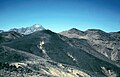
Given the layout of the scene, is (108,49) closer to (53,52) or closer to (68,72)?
(53,52)

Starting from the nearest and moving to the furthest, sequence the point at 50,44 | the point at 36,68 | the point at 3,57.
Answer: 1. the point at 36,68
2. the point at 3,57
3. the point at 50,44

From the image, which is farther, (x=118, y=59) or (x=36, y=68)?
(x=118, y=59)

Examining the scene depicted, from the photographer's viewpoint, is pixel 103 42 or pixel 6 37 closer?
pixel 6 37

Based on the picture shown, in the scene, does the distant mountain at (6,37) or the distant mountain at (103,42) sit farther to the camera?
the distant mountain at (103,42)

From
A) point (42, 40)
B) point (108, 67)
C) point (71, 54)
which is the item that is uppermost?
point (42, 40)

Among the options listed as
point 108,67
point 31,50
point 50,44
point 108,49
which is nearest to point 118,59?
point 108,49

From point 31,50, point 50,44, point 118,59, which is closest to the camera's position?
point 31,50

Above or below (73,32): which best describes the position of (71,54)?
below

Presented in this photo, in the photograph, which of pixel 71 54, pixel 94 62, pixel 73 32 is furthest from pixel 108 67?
pixel 73 32

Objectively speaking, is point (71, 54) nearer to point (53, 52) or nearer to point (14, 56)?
point (53, 52)

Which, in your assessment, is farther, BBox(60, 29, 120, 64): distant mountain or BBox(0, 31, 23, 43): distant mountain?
BBox(60, 29, 120, 64): distant mountain

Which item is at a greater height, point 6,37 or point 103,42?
point 6,37
